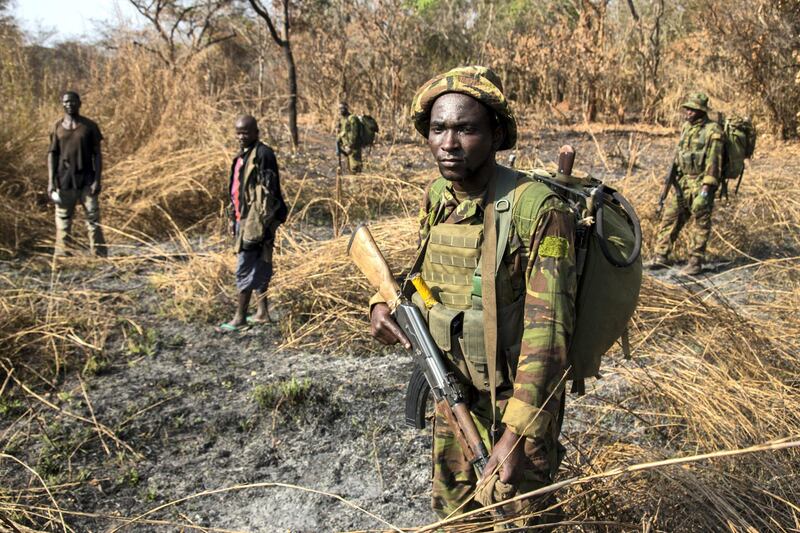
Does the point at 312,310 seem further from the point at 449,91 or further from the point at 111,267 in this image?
the point at 449,91

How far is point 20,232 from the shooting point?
671cm

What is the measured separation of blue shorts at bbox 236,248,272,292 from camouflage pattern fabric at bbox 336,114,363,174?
5.00m

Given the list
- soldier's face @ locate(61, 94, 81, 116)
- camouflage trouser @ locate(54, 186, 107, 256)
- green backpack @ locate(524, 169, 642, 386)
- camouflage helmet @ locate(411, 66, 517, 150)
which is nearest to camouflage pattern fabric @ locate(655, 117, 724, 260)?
green backpack @ locate(524, 169, 642, 386)

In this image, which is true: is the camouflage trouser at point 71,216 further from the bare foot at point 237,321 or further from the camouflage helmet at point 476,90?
the camouflage helmet at point 476,90

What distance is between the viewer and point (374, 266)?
1.97 meters

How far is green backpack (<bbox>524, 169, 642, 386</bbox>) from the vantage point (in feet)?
5.04

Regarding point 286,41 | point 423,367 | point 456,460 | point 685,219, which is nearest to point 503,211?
point 423,367

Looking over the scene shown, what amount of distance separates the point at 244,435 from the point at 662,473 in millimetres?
2249

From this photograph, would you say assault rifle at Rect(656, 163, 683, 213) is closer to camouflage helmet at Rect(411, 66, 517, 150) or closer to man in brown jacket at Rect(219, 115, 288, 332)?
man in brown jacket at Rect(219, 115, 288, 332)

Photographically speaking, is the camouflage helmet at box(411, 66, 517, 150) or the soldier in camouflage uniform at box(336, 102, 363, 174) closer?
the camouflage helmet at box(411, 66, 517, 150)

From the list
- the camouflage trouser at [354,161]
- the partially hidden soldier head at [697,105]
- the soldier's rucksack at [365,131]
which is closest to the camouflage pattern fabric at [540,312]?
the partially hidden soldier head at [697,105]

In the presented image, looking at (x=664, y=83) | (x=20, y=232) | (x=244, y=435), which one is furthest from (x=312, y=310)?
(x=664, y=83)

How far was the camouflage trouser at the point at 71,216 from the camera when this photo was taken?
244 inches

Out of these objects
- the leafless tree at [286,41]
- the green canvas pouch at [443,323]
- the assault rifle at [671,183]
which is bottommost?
the green canvas pouch at [443,323]
